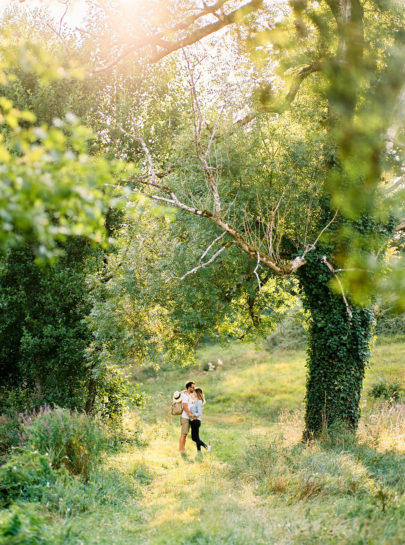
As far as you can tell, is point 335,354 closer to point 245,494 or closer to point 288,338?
point 245,494

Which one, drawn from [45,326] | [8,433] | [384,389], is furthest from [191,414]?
[384,389]

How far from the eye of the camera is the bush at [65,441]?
748 centimetres

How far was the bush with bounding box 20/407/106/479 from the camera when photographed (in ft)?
24.5

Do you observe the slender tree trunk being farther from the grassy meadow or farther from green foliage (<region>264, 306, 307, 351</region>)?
green foliage (<region>264, 306, 307, 351</region>)


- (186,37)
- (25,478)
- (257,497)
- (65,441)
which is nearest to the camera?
(25,478)

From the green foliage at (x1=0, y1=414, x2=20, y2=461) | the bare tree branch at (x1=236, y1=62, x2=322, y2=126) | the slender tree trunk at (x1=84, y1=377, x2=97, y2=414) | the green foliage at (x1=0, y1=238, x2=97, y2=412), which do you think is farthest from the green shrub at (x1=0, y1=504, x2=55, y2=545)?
the bare tree branch at (x1=236, y1=62, x2=322, y2=126)

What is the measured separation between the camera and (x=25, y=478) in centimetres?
627

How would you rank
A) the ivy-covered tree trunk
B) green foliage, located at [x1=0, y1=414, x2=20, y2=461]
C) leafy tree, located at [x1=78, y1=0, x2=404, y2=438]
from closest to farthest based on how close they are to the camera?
green foliage, located at [x1=0, y1=414, x2=20, y2=461] → leafy tree, located at [x1=78, y1=0, x2=404, y2=438] → the ivy-covered tree trunk

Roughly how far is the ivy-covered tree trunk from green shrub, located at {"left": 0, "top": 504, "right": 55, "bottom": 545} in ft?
22.9

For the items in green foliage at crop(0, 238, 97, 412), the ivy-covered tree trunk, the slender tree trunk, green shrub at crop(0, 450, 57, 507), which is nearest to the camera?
green shrub at crop(0, 450, 57, 507)

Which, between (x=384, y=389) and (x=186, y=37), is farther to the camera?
(x=384, y=389)

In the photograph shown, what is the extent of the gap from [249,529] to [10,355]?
883 centimetres

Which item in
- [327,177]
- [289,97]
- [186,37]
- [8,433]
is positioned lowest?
[8,433]

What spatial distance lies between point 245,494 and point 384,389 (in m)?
12.1
